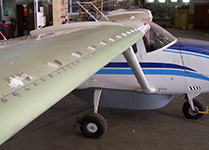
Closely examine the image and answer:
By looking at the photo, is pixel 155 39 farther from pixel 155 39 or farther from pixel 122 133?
pixel 122 133

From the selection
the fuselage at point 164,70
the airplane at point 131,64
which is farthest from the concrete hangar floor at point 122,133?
the fuselage at point 164,70

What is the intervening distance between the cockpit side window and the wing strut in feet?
1.81

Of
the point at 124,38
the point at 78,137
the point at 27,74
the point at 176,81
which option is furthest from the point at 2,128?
the point at 176,81

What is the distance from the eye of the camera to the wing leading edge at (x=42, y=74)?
918 mm

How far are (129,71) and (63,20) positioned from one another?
6.76 m

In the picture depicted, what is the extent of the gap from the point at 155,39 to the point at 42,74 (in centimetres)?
346

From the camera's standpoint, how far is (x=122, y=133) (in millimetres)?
4168

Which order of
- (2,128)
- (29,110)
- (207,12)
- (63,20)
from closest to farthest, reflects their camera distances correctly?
(2,128)
(29,110)
(63,20)
(207,12)

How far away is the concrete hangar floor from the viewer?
379 cm

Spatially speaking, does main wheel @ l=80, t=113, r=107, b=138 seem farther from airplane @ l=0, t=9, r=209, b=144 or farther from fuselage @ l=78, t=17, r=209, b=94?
fuselage @ l=78, t=17, r=209, b=94

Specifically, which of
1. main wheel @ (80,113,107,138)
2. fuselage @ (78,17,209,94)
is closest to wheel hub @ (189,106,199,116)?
fuselage @ (78,17,209,94)

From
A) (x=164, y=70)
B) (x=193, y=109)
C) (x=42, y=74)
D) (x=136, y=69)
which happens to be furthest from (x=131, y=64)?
(x=42, y=74)

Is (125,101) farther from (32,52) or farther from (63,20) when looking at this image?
(63,20)

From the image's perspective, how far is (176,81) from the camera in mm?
4156
